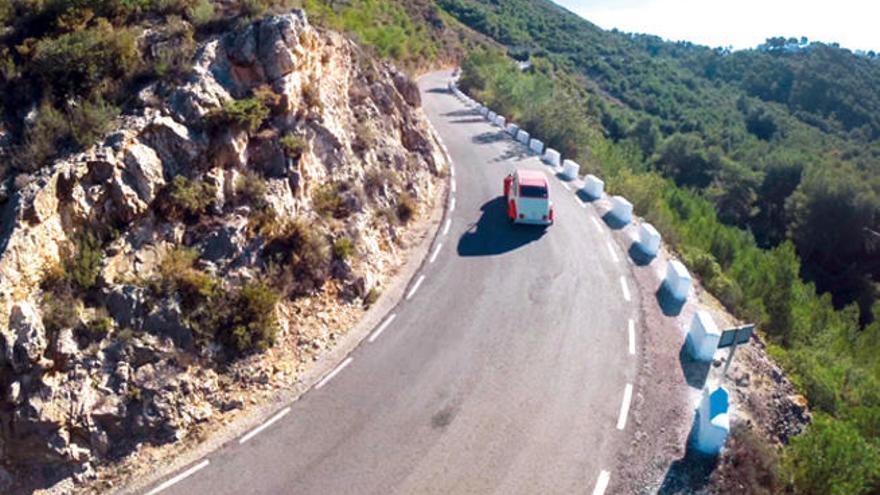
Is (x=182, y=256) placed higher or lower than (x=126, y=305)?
higher

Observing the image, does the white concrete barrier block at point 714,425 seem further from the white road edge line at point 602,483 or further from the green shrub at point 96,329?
the green shrub at point 96,329

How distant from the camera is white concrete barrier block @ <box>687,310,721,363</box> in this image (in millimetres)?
13305

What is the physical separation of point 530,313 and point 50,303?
418 inches

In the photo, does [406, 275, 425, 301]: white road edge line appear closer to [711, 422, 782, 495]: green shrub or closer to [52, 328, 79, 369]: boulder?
[52, 328, 79, 369]: boulder

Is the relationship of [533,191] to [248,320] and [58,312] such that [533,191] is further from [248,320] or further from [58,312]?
[58,312]

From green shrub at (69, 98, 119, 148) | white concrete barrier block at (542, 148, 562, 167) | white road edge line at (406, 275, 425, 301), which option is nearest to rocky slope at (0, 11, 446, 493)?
green shrub at (69, 98, 119, 148)

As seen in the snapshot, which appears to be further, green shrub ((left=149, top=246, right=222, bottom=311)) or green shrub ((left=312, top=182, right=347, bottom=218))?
green shrub ((left=312, top=182, right=347, bottom=218))

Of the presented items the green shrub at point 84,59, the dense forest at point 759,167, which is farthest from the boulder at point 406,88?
the green shrub at point 84,59

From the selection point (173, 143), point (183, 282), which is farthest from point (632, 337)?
point (173, 143)

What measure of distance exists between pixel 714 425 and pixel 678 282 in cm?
602

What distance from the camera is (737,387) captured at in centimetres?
1271

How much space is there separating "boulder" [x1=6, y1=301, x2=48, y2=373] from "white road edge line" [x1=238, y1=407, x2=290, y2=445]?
12.9ft

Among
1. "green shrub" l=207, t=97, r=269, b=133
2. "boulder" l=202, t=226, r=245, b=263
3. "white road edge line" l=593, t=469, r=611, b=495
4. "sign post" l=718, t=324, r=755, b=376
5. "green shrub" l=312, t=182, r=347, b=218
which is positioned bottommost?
"white road edge line" l=593, t=469, r=611, b=495

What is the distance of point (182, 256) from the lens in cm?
1270
